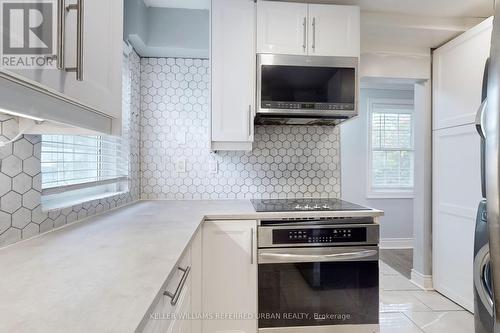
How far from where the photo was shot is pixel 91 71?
89 centimetres

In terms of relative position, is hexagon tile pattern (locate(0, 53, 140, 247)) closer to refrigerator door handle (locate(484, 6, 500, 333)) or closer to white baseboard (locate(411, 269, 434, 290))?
refrigerator door handle (locate(484, 6, 500, 333))

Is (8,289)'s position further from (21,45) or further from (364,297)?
(364,297)

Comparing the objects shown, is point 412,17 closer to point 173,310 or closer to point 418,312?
point 418,312

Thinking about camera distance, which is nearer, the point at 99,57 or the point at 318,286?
the point at 99,57

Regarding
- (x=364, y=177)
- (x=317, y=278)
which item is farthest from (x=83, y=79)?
(x=364, y=177)

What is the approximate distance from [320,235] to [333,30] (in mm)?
1427

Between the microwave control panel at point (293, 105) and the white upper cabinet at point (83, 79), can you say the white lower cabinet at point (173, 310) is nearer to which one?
the white upper cabinet at point (83, 79)

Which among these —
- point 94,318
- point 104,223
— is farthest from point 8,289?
point 104,223

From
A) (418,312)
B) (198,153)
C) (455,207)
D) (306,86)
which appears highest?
(306,86)

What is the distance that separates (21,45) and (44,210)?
2.82 feet

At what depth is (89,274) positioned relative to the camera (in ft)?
2.52

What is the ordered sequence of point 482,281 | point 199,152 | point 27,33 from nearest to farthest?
1. point 27,33
2. point 482,281
3. point 199,152

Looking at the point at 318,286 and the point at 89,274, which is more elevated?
the point at 89,274

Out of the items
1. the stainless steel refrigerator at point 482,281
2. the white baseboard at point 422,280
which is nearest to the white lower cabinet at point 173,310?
the stainless steel refrigerator at point 482,281
